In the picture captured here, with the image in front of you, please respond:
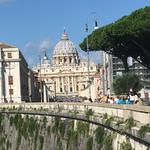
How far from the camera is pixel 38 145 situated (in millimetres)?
53438

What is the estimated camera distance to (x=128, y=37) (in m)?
57.1

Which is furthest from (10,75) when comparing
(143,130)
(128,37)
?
(143,130)

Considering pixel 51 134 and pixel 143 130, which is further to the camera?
pixel 51 134

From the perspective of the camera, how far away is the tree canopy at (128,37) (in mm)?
54750

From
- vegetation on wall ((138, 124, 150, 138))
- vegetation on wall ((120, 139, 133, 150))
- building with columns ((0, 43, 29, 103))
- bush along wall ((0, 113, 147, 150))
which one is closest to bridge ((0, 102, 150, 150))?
vegetation on wall ((138, 124, 150, 138))

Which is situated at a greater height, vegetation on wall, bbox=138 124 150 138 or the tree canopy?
the tree canopy

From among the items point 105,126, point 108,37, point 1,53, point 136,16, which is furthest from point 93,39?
point 1,53

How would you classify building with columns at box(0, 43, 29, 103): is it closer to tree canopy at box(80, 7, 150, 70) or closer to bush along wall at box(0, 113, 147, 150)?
bush along wall at box(0, 113, 147, 150)

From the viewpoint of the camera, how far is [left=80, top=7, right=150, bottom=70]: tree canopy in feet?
180

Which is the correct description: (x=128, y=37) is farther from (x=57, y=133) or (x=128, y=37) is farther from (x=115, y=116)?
(x=115, y=116)

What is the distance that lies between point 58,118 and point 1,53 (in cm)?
9727

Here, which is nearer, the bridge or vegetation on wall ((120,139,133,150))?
the bridge

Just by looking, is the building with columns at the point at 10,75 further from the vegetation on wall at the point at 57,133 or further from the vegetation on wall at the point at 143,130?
the vegetation on wall at the point at 143,130

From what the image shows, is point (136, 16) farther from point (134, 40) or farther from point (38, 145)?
point (38, 145)
